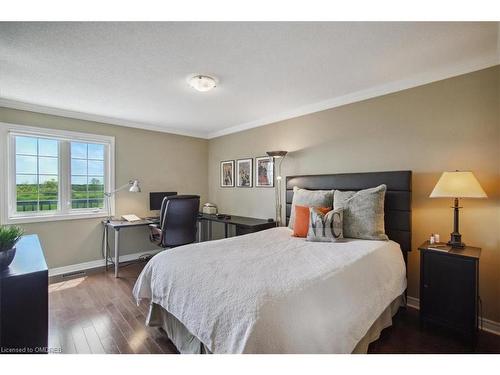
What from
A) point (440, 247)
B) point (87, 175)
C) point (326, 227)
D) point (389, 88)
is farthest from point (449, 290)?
point (87, 175)

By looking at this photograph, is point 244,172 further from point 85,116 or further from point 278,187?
point 85,116

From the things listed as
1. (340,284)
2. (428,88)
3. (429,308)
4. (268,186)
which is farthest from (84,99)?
(429,308)

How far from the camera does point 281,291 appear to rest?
4.13 ft

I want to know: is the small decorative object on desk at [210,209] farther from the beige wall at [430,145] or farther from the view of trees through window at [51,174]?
the beige wall at [430,145]

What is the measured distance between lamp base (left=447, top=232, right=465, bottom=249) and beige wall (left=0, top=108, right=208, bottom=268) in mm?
3989

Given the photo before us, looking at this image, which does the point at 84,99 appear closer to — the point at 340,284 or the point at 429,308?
the point at 340,284

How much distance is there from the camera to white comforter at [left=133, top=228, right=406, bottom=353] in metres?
1.15

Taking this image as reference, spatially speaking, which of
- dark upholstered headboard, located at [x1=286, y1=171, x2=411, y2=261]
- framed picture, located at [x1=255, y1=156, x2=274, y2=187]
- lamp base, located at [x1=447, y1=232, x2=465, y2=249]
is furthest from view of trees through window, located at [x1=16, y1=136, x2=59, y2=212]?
lamp base, located at [x1=447, y1=232, x2=465, y2=249]

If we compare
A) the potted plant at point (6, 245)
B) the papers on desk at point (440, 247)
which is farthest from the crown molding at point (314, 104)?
the potted plant at point (6, 245)

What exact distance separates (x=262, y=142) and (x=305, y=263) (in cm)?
261

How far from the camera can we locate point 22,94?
2789mm

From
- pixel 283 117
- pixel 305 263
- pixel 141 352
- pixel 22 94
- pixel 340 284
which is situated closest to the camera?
pixel 340 284

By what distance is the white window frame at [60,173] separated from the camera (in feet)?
9.91

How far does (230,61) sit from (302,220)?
168cm
